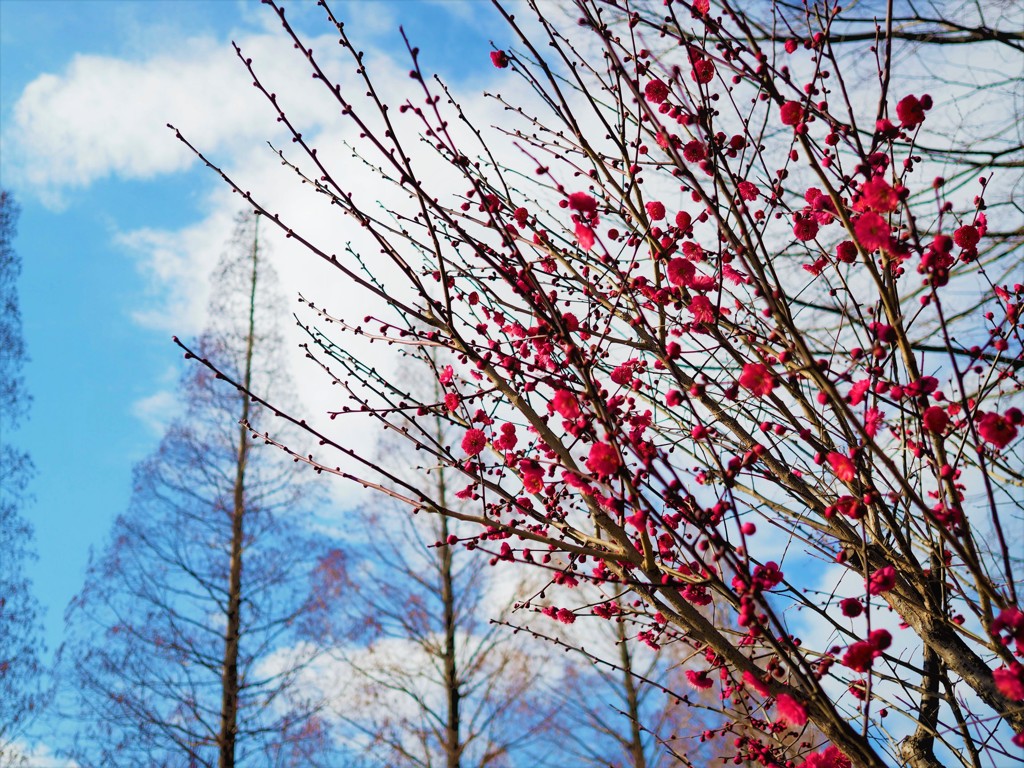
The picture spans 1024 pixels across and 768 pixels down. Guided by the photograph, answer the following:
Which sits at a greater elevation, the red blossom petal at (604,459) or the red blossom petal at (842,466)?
the red blossom petal at (842,466)

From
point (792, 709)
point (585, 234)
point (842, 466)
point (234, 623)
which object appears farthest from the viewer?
point (234, 623)

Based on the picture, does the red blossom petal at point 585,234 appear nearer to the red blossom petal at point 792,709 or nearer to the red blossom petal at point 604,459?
the red blossom petal at point 604,459

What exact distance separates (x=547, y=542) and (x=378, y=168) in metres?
1.62

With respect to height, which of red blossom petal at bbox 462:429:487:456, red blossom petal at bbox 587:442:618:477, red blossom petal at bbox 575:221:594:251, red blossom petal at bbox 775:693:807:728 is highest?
red blossom petal at bbox 575:221:594:251

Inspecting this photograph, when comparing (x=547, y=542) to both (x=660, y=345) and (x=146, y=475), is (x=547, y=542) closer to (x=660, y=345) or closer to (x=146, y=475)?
(x=660, y=345)

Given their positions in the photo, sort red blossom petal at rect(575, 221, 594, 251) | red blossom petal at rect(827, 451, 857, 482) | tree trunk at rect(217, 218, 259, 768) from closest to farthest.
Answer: red blossom petal at rect(827, 451, 857, 482), red blossom petal at rect(575, 221, 594, 251), tree trunk at rect(217, 218, 259, 768)

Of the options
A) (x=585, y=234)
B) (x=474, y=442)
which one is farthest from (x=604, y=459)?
(x=585, y=234)

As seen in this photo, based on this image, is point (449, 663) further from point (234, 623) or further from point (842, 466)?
point (842, 466)

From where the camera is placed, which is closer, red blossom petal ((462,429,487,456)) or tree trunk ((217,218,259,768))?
red blossom petal ((462,429,487,456))

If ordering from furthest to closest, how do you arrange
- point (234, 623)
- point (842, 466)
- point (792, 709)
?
point (234, 623) < point (842, 466) < point (792, 709)

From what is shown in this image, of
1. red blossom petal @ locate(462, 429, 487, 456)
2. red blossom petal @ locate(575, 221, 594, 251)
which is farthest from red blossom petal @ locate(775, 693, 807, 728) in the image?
red blossom petal @ locate(575, 221, 594, 251)

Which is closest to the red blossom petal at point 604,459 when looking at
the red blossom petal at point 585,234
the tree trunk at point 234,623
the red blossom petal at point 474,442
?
the red blossom petal at point 474,442

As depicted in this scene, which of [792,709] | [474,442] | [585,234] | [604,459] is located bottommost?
[792,709]

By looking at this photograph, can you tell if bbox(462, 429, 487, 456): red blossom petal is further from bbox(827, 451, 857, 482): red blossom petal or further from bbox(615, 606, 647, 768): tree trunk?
bbox(615, 606, 647, 768): tree trunk
